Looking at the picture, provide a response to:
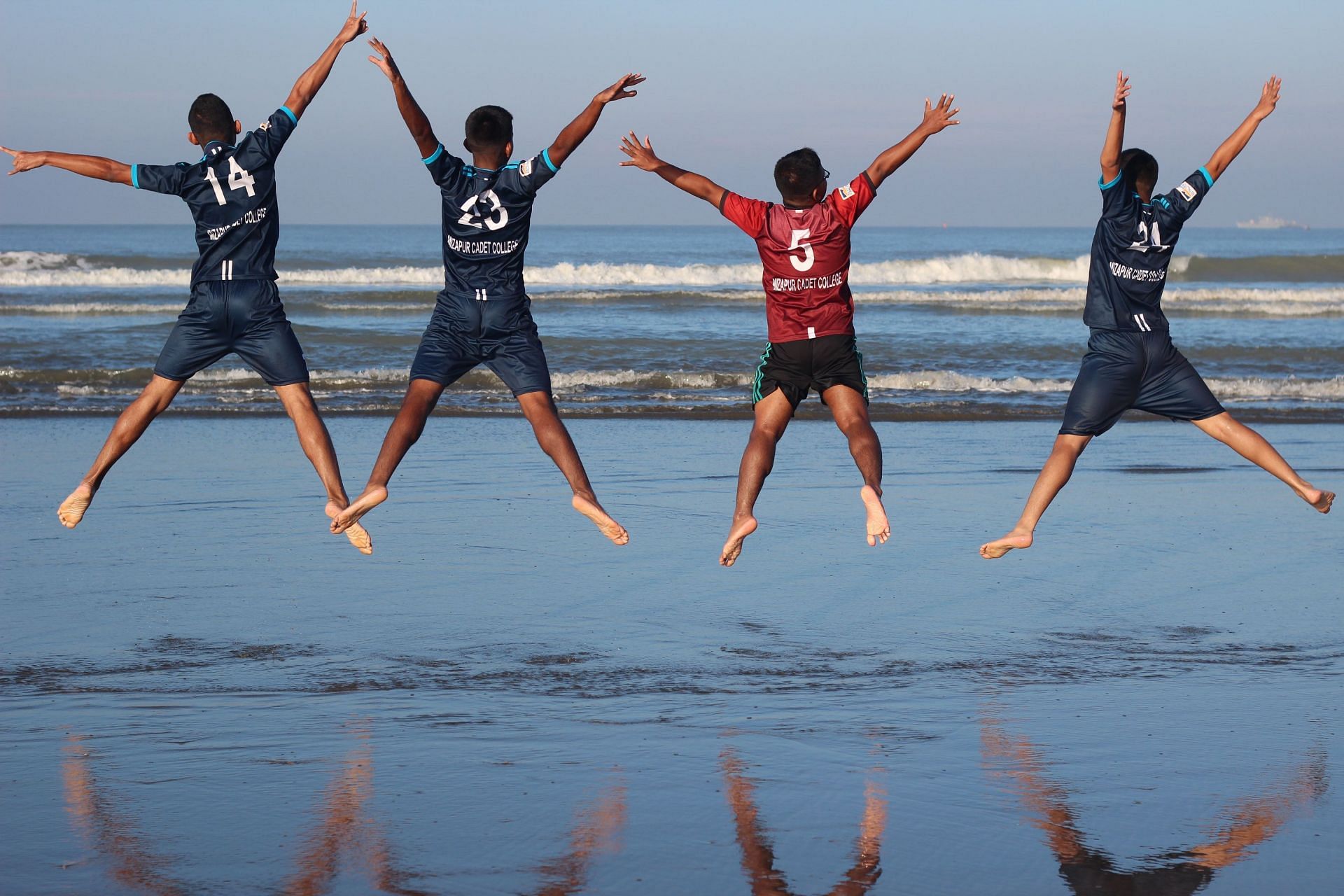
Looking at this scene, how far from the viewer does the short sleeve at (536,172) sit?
783 cm

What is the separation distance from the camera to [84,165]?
25.8 ft

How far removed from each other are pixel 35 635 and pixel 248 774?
2.65 meters

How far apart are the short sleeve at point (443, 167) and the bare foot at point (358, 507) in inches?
67.2

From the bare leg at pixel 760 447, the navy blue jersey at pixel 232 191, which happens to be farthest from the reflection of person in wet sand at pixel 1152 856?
the navy blue jersey at pixel 232 191

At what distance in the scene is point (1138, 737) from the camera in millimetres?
6414

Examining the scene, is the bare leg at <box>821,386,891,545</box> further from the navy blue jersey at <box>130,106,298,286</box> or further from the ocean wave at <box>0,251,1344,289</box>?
the ocean wave at <box>0,251,1344,289</box>

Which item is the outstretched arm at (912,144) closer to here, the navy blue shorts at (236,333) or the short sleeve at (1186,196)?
the short sleeve at (1186,196)

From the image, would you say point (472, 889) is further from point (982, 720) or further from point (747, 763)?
point (982, 720)

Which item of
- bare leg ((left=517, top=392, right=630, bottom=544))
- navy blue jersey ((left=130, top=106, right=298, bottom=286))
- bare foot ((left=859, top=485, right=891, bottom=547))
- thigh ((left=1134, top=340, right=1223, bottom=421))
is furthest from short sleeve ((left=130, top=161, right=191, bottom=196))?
thigh ((left=1134, top=340, right=1223, bottom=421))

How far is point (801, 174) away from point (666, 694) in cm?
285

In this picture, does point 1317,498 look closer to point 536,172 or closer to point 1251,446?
point 1251,446

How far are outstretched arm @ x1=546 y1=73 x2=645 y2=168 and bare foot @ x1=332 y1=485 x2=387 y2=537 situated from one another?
203cm

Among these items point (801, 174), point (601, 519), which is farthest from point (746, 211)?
point (601, 519)

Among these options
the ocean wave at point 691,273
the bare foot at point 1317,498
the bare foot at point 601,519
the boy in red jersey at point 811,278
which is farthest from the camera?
the ocean wave at point 691,273
